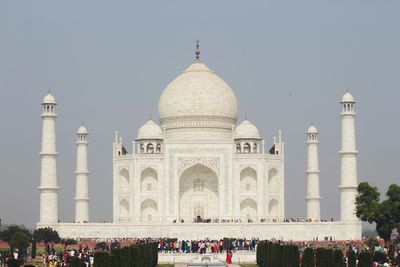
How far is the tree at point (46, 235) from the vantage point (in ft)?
146

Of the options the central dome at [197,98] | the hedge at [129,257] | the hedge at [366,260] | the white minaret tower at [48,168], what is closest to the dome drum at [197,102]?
the central dome at [197,98]

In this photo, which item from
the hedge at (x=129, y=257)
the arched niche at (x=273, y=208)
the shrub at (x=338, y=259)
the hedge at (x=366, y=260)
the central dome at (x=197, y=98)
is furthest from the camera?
the central dome at (x=197, y=98)

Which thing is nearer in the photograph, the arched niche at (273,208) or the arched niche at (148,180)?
the arched niche at (148,180)

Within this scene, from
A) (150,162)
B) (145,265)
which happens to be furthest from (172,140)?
(145,265)

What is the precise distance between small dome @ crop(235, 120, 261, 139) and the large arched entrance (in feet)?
8.13

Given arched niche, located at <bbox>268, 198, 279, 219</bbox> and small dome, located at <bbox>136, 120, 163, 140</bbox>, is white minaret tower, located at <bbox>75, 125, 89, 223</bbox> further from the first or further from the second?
arched niche, located at <bbox>268, 198, 279, 219</bbox>

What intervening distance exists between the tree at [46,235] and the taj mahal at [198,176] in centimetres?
391

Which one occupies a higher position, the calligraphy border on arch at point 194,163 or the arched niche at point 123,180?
the calligraphy border on arch at point 194,163

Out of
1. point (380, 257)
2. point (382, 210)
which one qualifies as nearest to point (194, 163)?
point (382, 210)

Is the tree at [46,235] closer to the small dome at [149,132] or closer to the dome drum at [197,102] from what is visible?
the small dome at [149,132]

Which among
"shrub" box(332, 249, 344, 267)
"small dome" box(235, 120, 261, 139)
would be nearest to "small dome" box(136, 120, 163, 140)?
"small dome" box(235, 120, 261, 139)

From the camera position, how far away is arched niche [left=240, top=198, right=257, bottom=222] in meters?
52.4

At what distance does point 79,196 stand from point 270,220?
9.75 m

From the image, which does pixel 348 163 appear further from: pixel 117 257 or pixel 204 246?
pixel 117 257
